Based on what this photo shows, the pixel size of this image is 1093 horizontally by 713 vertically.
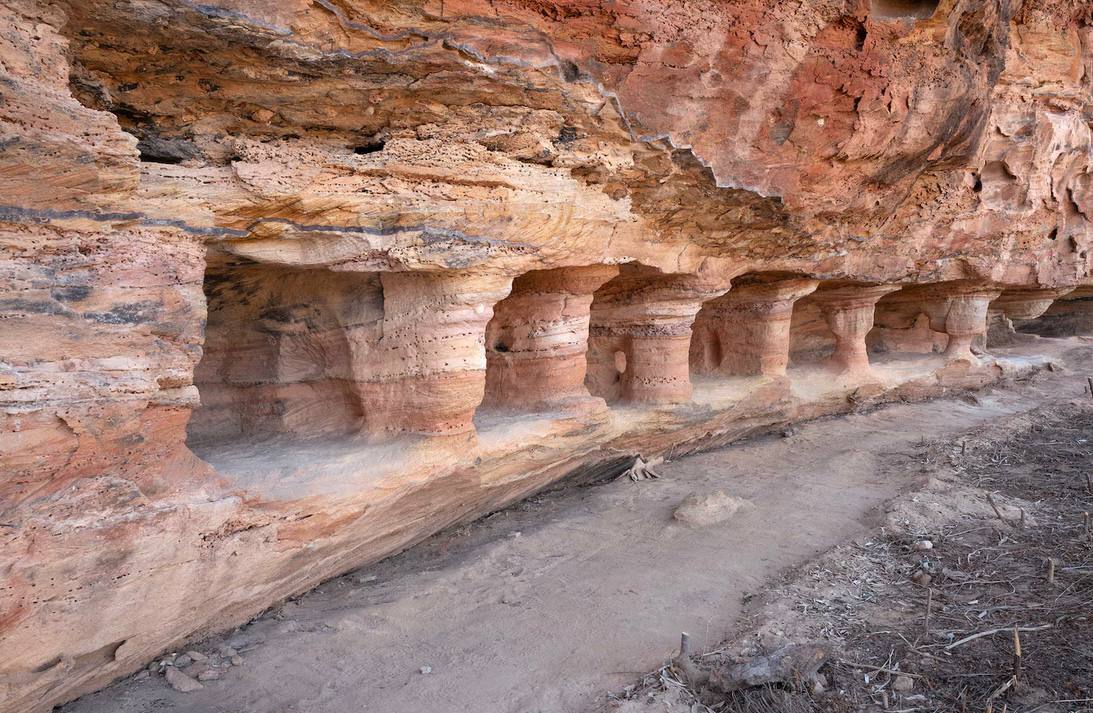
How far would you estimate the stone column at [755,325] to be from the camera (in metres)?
7.01

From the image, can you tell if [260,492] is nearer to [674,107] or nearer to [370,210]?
[370,210]

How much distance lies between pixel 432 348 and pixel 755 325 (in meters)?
4.15

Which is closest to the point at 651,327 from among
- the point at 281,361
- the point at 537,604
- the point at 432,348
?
the point at 432,348

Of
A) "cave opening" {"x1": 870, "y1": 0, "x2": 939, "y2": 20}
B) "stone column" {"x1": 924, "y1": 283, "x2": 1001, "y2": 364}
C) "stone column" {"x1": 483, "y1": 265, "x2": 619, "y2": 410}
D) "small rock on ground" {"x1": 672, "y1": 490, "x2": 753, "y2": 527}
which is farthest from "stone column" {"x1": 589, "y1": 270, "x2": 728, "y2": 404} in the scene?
"stone column" {"x1": 924, "y1": 283, "x2": 1001, "y2": 364}

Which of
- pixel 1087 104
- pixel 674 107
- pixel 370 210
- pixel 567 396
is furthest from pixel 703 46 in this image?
pixel 1087 104

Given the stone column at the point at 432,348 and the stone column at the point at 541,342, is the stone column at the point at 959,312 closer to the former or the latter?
the stone column at the point at 541,342

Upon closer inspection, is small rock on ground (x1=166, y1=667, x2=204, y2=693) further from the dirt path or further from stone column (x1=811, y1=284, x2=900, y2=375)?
stone column (x1=811, y1=284, x2=900, y2=375)

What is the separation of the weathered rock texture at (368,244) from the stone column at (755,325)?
19 centimetres

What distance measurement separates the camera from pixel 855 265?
6.92 metres

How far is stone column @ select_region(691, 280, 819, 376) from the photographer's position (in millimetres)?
7008

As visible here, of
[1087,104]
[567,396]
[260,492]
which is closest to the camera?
[260,492]

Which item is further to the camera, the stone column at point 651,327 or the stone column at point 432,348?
the stone column at point 651,327

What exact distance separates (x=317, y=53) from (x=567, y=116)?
52.5 inches

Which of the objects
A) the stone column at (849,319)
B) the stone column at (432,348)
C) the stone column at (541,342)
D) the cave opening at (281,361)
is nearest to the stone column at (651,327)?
the stone column at (541,342)
